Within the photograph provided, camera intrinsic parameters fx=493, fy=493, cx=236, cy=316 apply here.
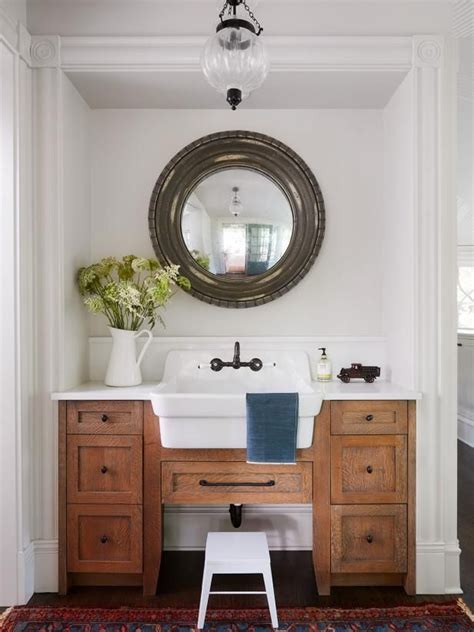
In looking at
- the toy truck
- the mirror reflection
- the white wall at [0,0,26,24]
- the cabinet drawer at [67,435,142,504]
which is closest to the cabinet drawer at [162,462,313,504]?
the cabinet drawer at [67,435,142,504]

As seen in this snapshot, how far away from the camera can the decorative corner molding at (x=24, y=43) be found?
217cm

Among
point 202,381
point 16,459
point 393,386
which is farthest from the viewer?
point 202,381

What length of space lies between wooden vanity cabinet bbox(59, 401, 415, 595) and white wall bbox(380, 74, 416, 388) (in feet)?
1.14

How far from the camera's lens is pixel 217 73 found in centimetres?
142

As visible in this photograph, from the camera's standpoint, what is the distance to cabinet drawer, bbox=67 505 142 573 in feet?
7.22

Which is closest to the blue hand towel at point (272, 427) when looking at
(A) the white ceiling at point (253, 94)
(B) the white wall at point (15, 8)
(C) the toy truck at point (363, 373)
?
(C) the toy truck at point (363, 373)

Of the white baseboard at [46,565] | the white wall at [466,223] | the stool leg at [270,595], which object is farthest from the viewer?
the white wall at [466,223]

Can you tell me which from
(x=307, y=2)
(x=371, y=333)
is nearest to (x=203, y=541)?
(x=371, y=333)

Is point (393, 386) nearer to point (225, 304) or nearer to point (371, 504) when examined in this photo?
point (371, 504)

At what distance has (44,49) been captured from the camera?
2264mm

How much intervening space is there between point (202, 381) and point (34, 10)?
1.94m

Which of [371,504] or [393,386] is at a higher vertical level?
[393,386]

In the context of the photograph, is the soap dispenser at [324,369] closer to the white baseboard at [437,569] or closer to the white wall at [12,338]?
the white baseboard at [437,569]

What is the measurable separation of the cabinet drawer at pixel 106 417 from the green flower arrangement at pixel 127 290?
0.44m
